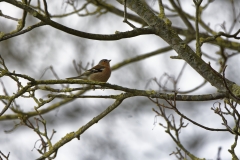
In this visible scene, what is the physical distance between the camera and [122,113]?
10484 millimetres

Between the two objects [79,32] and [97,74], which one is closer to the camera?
[79,32]

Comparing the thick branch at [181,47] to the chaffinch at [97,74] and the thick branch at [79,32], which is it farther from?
the chaffinch at [97,74]

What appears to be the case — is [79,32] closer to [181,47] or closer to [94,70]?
[181,47]

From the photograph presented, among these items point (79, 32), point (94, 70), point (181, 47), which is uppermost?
point (94, 70)

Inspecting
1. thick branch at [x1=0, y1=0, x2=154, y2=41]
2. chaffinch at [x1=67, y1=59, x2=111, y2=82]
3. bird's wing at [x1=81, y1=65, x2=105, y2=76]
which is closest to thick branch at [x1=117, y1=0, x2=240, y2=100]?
thick branch at [x1=0, y1=0, x2=154, y2=41]

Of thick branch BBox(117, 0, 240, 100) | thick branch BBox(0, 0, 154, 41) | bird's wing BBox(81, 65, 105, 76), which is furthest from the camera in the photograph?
bird's wing BBox(81, 65, 105, 76)

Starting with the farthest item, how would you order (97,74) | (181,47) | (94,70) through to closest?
(94,70) < (97,74) < (181,47)

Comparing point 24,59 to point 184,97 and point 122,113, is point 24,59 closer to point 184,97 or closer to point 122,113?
point 122,113

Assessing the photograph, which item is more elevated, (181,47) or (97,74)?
(97,74)

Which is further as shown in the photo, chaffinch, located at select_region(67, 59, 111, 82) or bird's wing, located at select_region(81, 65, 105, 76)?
bird's wing, located at select_region(81, 65, 105, 76)

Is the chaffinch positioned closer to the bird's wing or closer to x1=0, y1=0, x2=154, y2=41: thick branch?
the bird's wing

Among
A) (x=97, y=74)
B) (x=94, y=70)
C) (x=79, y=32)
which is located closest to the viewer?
(x=79, y=32)

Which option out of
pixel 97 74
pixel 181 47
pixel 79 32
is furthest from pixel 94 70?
pixel 79 32

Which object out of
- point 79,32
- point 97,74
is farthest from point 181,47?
point 97,74
